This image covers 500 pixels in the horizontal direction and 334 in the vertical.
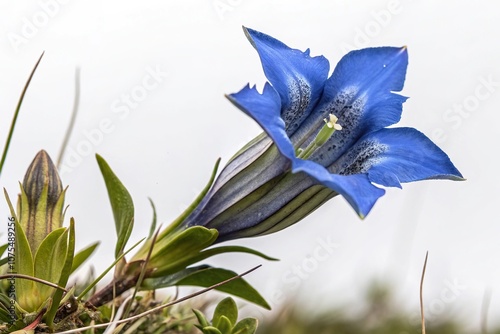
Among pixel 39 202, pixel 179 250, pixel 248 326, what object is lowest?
pixel 248 326

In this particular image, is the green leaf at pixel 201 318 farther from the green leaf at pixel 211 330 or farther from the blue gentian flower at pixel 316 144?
the blue gentian flower at pixel 316 144

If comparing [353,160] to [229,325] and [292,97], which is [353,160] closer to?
[292,97]

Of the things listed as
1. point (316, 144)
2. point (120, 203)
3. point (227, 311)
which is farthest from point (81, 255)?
point (316, 144)

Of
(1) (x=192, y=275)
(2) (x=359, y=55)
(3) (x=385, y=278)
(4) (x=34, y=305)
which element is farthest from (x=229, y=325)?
(3) (x=385, y=278)

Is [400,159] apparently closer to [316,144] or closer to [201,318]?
[316,144]

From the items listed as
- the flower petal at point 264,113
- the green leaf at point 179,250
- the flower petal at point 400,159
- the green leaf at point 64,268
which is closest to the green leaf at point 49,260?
the green leaf at point 64,268

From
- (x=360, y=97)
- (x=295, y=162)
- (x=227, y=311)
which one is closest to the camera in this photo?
(x=295, y=162)
